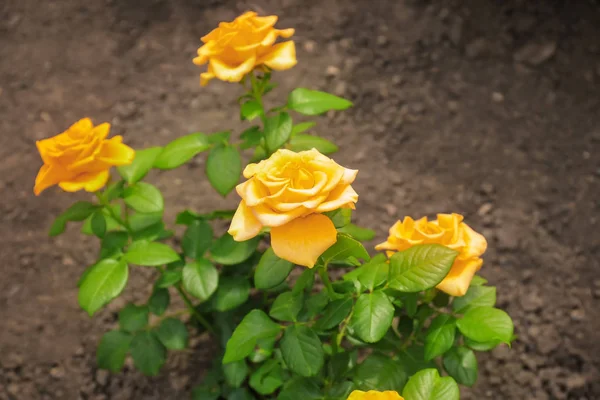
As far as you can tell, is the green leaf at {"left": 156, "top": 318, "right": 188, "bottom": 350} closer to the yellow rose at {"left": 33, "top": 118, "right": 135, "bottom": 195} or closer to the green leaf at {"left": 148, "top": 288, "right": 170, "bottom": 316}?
the green leaf at {"left": 148, "top": 288, "right": 170, "bottom": 316}

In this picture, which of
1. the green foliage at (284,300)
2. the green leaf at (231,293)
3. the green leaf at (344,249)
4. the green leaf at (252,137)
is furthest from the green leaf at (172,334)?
the green leaf at (344,249)

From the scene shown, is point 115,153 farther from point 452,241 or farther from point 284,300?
point 452,241

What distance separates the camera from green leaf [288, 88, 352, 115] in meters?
1.23

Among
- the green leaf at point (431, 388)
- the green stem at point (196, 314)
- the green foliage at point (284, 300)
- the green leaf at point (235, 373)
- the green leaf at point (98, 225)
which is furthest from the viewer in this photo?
the green stem at point (196, 314)

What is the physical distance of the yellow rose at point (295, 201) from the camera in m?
0.86

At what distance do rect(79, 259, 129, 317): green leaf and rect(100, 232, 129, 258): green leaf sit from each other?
5 centimetres

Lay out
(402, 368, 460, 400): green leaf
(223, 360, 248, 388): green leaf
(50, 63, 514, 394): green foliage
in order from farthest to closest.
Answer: (223, 360, 248, 388): green leaf → (50, 63, 514, 394): green foliage → (402, 368, 460, 400): green leaf

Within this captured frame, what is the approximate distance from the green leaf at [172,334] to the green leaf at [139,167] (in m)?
0.33

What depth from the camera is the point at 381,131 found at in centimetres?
205

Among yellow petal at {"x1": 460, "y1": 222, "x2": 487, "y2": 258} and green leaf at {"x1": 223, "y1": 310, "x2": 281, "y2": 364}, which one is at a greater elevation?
yellow petal at {"x1": 460, "y1": 222, "x2": 487, "y2": 258}

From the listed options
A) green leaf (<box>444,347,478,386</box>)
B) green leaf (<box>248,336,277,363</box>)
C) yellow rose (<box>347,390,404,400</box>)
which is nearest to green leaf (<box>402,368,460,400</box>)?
yellow rose (<box>347,390,404,400</box>)

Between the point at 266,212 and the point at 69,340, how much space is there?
1.07 m

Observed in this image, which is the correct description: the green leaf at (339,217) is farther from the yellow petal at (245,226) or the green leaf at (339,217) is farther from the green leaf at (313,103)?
the green leaf at (313,103)

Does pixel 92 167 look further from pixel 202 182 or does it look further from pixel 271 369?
pixel 202 182
